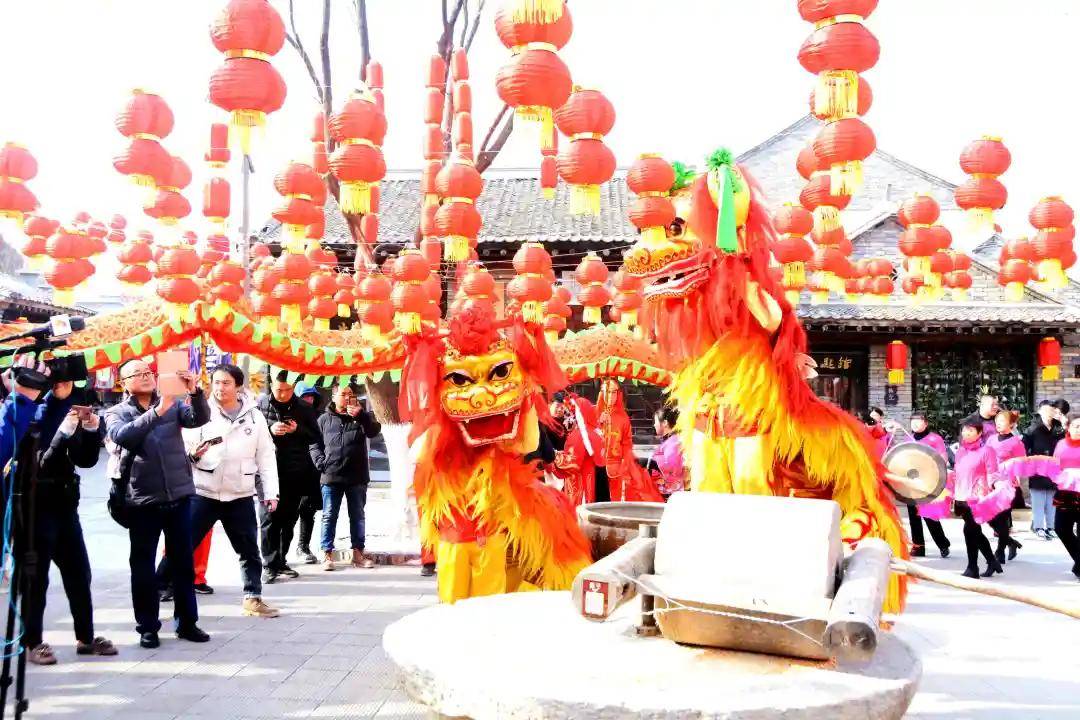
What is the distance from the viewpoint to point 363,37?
870cm

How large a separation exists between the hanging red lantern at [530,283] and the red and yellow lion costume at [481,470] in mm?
5315

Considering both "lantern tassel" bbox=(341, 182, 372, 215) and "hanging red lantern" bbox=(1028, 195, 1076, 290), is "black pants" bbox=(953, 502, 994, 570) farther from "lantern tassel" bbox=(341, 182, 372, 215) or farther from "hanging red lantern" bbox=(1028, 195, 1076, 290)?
"lantern tassel" bbox=(341, 182, 372, 215)

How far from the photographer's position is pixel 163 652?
4.54 metres

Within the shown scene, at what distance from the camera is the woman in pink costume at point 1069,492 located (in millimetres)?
7191

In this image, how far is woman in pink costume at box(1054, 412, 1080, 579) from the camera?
719cm

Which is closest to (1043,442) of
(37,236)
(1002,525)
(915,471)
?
(1002,525)

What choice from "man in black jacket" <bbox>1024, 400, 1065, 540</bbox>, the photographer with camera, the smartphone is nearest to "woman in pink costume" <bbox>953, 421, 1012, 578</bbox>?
"man in black jacket" <bbox>1024, 400, 1065, 540</bbox>

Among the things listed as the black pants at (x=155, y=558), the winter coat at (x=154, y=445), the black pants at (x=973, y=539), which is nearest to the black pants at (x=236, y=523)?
the black pants at (x=155, y=558)

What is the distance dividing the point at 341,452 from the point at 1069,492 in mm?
6355

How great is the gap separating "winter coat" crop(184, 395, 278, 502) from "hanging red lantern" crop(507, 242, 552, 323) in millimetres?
4058

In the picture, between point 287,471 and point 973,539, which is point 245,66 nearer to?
point 287,471

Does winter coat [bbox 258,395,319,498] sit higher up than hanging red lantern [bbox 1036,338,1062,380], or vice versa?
hanging red lantern [bbox 1036,338,1062,380]

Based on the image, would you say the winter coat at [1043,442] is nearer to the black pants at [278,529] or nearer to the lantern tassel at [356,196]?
the lantern tassel at [356,196]

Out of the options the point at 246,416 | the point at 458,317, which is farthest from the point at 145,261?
the point at 458,317
